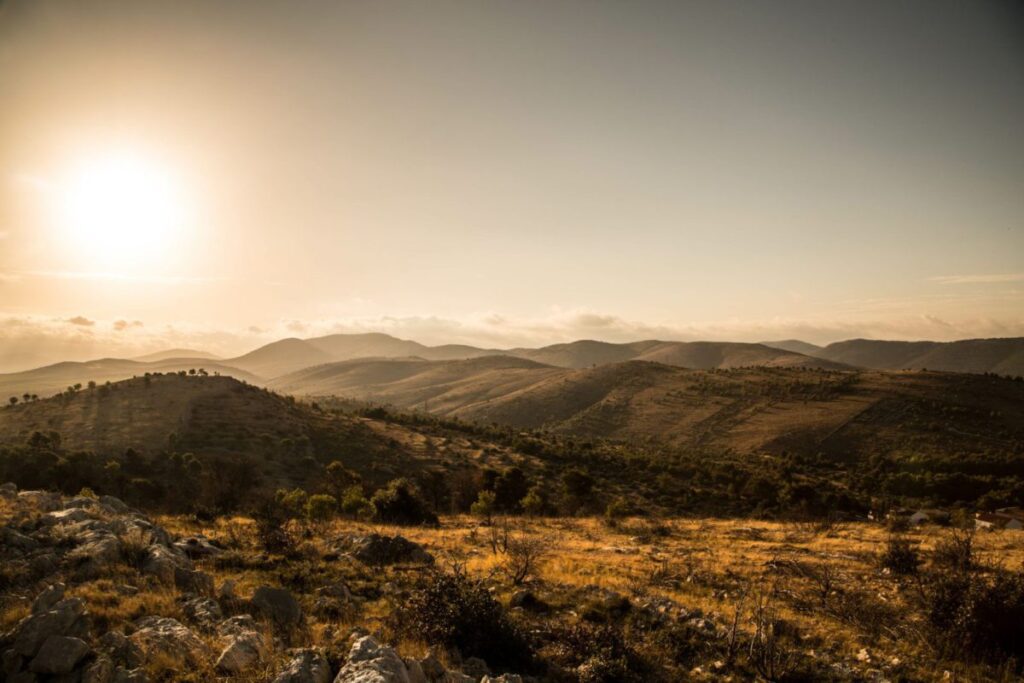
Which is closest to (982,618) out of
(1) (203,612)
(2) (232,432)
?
(1) (203,612)

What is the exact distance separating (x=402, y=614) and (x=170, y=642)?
3.95 meters

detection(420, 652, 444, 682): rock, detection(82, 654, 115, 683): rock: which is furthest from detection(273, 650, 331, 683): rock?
detection(82, 654, 115, 683): rock

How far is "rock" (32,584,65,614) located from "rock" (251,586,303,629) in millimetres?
3007

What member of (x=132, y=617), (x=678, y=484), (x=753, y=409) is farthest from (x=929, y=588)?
(x=753, y=409)

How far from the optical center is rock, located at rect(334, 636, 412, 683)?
5.79 m

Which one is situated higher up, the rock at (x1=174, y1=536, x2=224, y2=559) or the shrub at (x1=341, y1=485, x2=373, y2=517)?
the rock at (x1=174, y1=536, x2=224, y2=559)

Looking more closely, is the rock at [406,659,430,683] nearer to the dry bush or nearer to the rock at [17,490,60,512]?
the dry bush

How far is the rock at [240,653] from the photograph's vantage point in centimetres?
636

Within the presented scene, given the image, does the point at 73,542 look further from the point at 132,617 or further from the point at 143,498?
the point at 143,498

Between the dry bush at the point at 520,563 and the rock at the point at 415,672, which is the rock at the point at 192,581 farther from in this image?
the dry bush at the point at 520,563

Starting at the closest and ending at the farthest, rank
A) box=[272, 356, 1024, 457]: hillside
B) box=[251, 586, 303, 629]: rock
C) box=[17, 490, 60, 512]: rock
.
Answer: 1. box=[251, 586, 303, 629]: rock
2. box=[17, 490, 60, 512]: rock
3. box=[272, 356, 1024, 457]: hillside

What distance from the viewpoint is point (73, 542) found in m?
10.5

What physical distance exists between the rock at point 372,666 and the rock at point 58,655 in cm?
329

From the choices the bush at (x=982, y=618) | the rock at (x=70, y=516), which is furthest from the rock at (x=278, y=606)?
the bush at (x=982, y=618)
